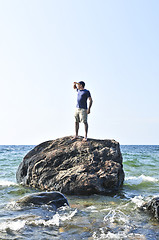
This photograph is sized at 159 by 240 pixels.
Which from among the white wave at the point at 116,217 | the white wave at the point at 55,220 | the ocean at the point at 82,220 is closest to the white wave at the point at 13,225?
the ocean at the point at 82,220

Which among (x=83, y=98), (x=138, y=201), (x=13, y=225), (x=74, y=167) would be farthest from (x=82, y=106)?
(x=13, y=225)

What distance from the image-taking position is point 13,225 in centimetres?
436

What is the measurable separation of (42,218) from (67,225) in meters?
0.58

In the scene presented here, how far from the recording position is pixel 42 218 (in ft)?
15.9

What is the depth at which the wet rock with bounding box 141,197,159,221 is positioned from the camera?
16.8 feet

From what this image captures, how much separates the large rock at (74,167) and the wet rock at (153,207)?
170 centimetres

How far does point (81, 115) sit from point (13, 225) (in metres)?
5.18

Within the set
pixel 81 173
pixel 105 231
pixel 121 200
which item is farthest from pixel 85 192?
pixel 105 231

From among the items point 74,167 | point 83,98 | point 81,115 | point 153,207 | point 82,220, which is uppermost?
point 83,98

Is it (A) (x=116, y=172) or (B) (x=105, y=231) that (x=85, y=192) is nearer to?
(A) (x=116, y=172)

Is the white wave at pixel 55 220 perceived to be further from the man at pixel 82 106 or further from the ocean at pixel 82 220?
the man at pixel 82 106

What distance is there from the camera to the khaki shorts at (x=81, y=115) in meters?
8.93

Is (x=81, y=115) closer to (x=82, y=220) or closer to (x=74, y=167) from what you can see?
(x=74, y=167)

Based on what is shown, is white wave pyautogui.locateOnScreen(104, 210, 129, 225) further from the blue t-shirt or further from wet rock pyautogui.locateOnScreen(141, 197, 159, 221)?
the blue t-shirt
